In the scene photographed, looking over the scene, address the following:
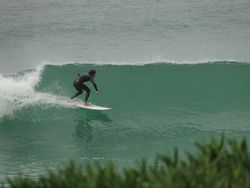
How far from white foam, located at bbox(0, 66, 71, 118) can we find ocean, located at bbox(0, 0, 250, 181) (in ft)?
0.11

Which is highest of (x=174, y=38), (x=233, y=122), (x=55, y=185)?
(x=174, y=38)

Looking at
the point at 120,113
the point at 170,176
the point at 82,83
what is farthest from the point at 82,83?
the point at 170,176

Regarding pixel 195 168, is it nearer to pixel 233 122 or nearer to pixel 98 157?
pixel 98 157

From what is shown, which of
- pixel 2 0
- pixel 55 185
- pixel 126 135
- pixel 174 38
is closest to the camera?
pixel 55 185

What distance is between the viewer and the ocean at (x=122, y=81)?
18.8 metres

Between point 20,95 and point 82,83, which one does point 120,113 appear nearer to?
point 82,83

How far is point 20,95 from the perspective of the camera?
21.7m

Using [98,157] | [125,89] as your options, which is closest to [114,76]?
[125,89]

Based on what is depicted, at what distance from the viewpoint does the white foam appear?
2097 cm

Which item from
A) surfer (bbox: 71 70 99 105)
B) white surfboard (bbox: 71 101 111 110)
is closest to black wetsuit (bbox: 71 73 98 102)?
surfer (bbox: 71 70 99 105)

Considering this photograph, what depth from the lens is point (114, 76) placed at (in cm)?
2369

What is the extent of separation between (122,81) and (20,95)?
3614 millimetres

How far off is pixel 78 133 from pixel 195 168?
9.19m

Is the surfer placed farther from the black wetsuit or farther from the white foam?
the white foam
